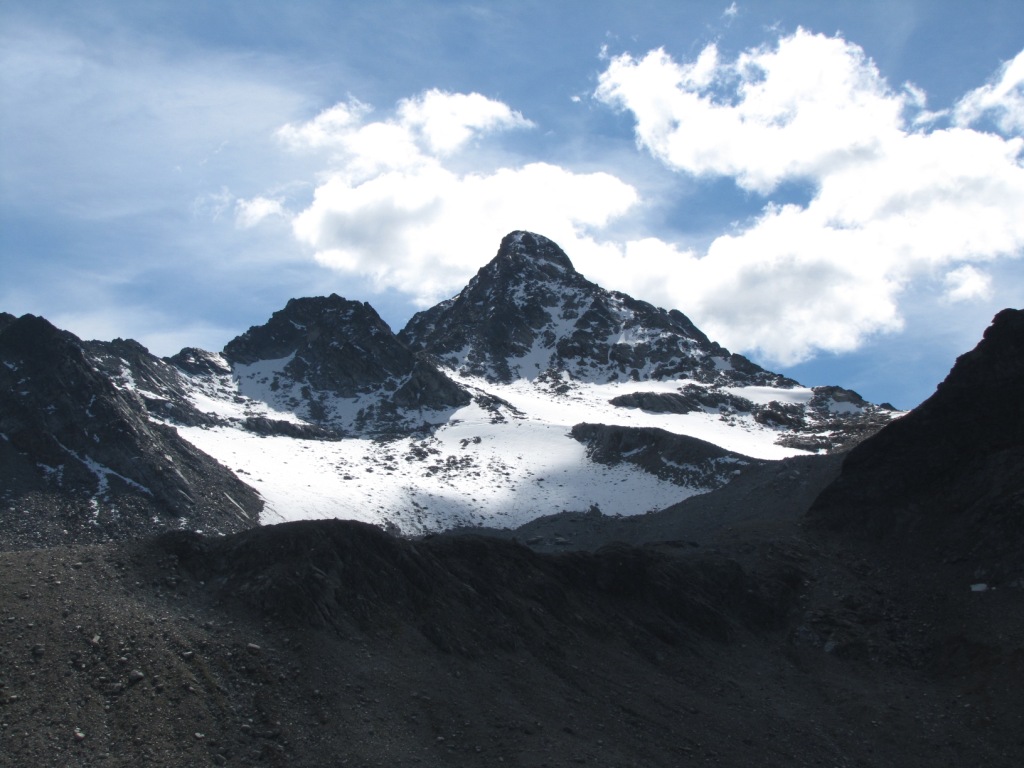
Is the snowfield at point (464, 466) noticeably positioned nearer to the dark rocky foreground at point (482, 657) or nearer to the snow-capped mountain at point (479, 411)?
the snow-capped mountain at point (479, 411)

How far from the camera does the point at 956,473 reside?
4909 cm

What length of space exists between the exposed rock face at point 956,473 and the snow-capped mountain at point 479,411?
107ft

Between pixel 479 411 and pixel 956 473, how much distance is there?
90.1 metres

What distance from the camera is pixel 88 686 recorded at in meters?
24.9

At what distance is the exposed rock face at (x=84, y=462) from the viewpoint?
222 feet

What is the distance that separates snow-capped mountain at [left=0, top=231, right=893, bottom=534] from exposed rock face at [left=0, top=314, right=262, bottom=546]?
236 cm

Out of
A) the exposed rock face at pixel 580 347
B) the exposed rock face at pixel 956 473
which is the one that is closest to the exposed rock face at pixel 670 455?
the exposed rock face at pixel 956 473

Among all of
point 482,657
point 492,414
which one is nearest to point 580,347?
point 492,414

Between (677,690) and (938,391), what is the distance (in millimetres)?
29186

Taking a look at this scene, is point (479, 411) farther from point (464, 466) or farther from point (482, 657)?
point (482, 657)

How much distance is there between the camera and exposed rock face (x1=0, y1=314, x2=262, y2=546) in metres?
→ 67.6

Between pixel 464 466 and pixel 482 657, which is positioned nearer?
pixel 482 657

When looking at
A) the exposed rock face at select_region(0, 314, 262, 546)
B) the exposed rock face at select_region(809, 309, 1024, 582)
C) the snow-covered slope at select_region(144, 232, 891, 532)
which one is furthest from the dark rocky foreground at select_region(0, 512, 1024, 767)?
the snow-covered slope at select_region(144, 232, 891, 532)

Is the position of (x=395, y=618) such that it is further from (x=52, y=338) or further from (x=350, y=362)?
(x=350, y=362)
